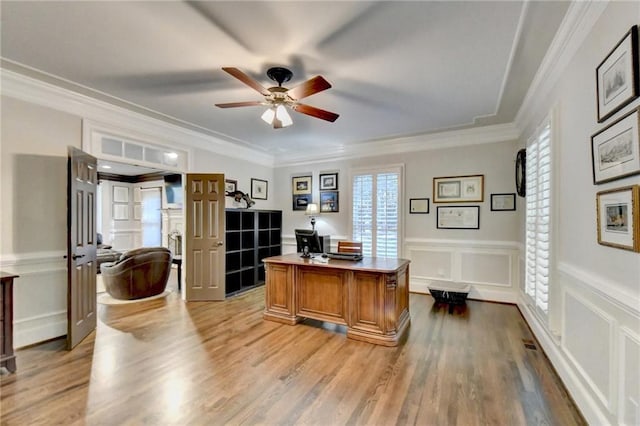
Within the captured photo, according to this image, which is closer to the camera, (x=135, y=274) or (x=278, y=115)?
(x=278, y=115)

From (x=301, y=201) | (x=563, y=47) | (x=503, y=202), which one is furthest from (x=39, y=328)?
(x=503, y=202)

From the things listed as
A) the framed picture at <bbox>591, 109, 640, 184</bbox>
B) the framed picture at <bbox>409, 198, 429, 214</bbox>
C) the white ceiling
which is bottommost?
the framed picture at <bbox>409, 198, 429, 214</bbox>

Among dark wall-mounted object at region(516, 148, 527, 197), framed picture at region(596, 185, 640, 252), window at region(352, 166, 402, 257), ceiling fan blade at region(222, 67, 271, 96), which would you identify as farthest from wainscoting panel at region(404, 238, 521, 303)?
ceiling fan blade at region(222, 67, 271, 96)

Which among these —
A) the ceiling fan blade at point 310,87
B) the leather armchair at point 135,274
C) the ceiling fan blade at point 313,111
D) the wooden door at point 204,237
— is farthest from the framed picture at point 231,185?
the ceiling fan blade at point 310,87

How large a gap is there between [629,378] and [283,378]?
218 centimetres

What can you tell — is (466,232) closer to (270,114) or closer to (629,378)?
(629,378)

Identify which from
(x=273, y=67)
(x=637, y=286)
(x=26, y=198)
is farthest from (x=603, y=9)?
(x=26, y=198)

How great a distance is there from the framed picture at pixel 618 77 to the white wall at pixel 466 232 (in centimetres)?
297

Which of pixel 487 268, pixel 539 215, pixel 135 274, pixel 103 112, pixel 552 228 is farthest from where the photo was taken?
pixel 487 268

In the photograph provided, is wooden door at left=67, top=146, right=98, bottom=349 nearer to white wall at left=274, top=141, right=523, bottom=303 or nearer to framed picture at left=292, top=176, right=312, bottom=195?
framed picture at left=292, top=176, right=312, bottom=195

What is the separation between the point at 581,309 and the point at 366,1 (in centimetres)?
259

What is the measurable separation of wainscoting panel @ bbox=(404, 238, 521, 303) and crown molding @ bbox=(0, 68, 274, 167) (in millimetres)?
4027

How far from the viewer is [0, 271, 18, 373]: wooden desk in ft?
8.11

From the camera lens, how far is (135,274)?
4.63m
